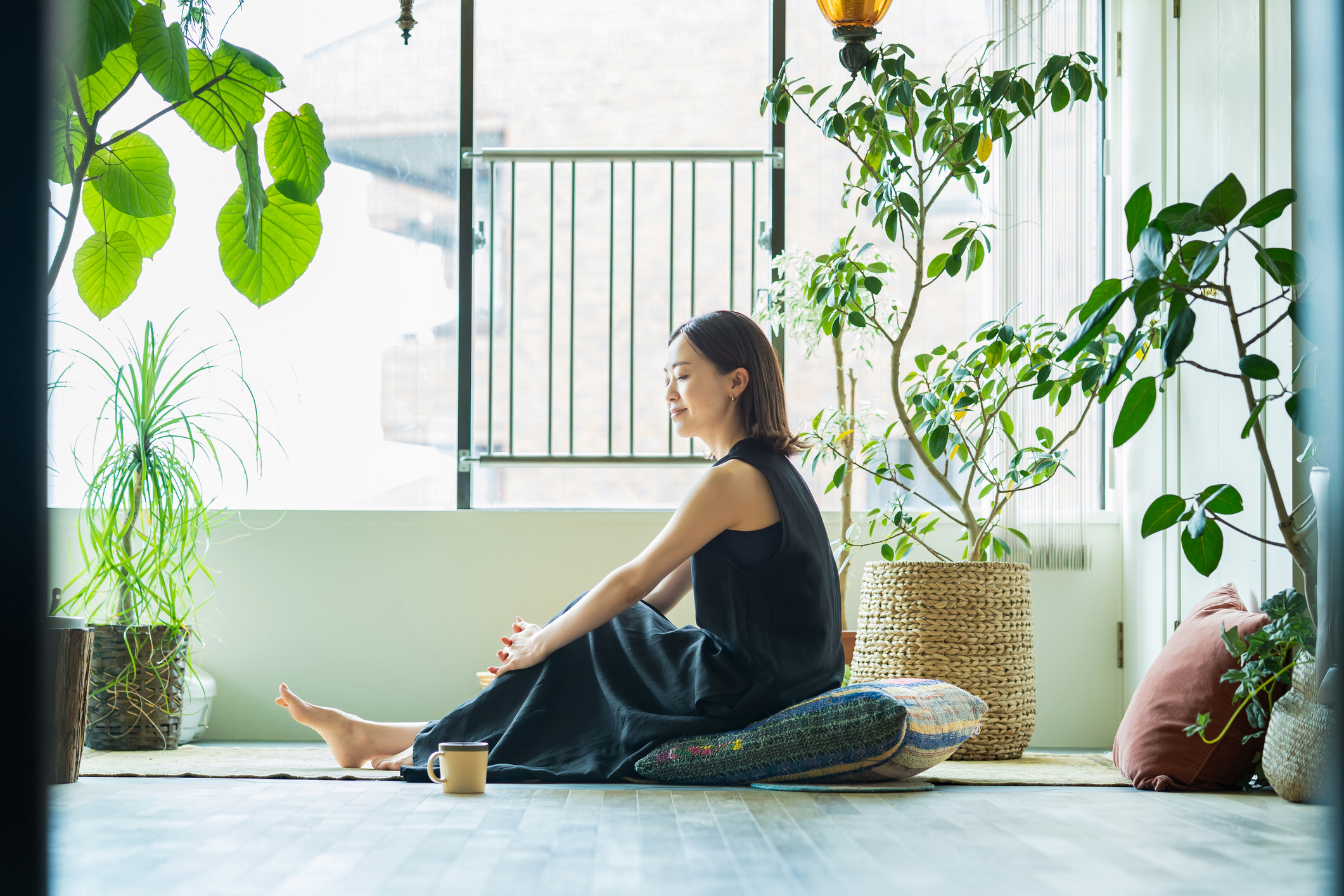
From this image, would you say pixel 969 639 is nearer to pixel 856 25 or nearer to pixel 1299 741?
pixel 1299 741

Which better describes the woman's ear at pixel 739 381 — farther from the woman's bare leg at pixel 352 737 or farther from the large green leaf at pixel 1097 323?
the woman's bare leg at pixel 352 737

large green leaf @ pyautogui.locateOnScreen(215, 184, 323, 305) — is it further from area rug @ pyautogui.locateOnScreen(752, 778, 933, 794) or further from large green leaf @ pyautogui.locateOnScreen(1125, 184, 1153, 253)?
large green leaf @ pyautogui.locateOnScreen(1125, 184, 1153, 253)

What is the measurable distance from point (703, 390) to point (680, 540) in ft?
1.13

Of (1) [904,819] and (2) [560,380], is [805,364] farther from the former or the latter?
(1) [904,819]

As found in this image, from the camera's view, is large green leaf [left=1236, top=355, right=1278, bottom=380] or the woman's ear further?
the woman's ear

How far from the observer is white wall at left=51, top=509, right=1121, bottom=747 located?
306 cm

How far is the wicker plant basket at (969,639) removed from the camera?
8.23 feet

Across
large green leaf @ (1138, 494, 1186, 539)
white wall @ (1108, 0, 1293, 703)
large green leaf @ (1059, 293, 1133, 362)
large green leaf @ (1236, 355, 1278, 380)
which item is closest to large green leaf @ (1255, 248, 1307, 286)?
large green leaf @ (1236, 355, 1278, 380)

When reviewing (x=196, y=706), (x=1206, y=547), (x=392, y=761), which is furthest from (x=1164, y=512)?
(x=196, y=706)

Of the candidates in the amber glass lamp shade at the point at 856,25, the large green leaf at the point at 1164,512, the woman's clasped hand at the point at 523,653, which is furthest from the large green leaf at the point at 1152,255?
the woman's clasped hand at the point at 523,653

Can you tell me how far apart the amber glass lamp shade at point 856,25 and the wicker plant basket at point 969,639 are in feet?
4.06

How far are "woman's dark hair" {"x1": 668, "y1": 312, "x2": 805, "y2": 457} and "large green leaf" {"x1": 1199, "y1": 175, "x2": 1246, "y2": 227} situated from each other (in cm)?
83

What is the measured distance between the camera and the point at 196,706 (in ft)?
9.20

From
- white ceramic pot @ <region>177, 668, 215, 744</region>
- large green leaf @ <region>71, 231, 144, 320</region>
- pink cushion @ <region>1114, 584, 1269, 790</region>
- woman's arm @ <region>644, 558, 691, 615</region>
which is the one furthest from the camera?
white ceramic pot @ <region>177, 668, 215, 744</region>
